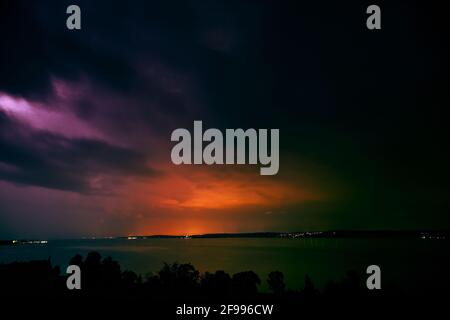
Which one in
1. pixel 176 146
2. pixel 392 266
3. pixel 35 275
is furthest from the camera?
pixel 392 266

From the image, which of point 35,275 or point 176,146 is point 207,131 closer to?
point 176,146

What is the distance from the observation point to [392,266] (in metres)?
74.5

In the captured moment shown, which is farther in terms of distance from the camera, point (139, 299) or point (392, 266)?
point (392, 266)

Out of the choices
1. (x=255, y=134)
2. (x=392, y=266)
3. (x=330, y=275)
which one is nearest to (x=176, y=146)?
(x=255, y=134)
